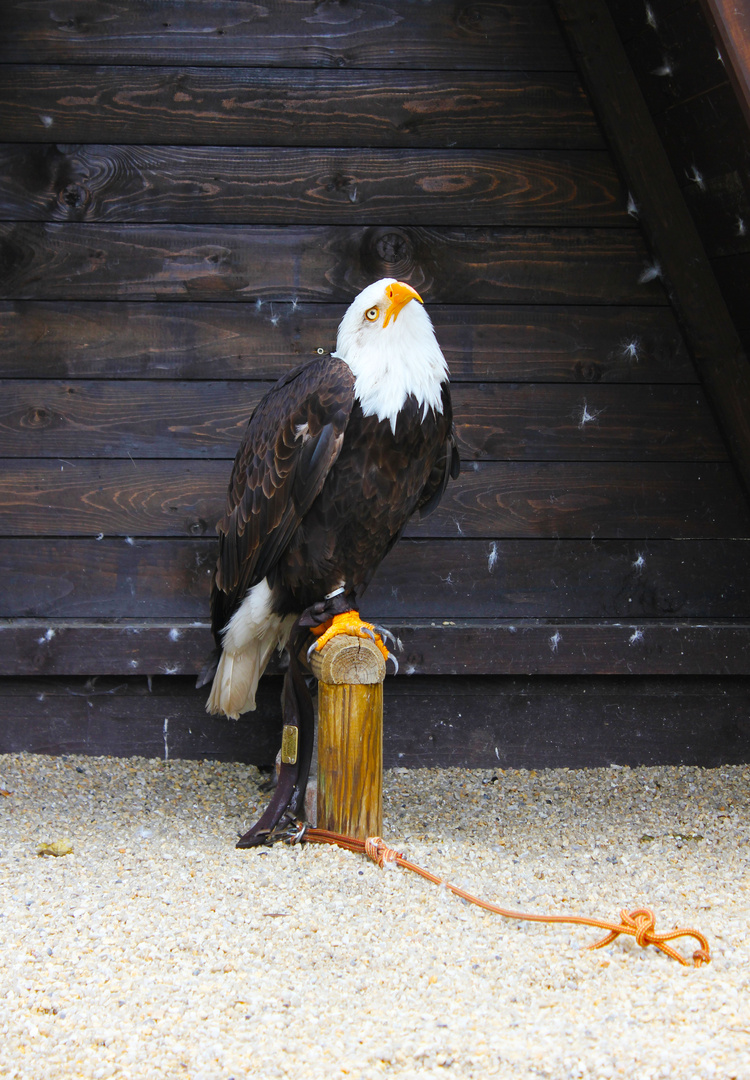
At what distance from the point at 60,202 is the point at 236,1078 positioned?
2319 mm

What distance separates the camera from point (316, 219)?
Answer: 8.68ft

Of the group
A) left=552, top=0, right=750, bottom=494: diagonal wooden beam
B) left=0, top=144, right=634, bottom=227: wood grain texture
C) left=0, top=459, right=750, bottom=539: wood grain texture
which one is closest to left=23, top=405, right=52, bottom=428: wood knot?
left=0, top=459, right=750, bottom=539: wood grain texture

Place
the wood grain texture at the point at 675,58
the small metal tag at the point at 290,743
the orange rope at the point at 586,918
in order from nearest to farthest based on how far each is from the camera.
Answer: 1. the orange rope at the point at 586,918
2. the wood grain texture at the point at 675,58
3. the small metal tag at the point at 290,743

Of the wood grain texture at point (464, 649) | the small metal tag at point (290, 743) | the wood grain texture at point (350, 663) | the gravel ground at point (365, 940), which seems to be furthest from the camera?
the wood grain texture at point (464, 649)

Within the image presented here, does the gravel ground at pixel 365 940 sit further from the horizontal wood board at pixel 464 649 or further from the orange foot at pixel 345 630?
the orange foot at pixel 345 630

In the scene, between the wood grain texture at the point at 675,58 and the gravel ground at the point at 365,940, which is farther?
the wood grain texture at the point at 675,58

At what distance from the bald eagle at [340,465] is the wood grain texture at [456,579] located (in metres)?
0.45

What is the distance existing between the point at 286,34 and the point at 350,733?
6.55 ft

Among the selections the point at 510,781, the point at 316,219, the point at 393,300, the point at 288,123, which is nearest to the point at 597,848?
the point at 510,781

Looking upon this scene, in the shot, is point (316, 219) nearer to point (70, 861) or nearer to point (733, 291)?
point (733, 291)

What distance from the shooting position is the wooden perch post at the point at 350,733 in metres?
2.03

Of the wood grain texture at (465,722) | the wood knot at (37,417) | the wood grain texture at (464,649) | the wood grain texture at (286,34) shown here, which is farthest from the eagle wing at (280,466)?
the wood grain texture at (286,34)

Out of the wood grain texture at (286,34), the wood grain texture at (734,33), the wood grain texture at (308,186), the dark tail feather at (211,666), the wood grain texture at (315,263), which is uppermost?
the wood grain texture at (286,34)

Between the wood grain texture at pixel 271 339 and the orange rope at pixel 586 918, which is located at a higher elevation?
the wood grain texture at pixel 271 339
